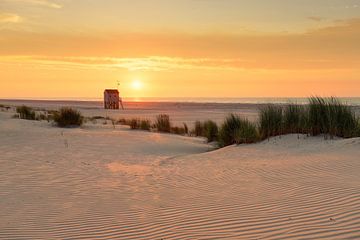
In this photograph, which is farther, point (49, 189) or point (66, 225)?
point (49, 189)

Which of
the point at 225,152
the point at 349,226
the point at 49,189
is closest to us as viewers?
the point at 349,226

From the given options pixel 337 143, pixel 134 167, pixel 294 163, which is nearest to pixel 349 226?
pixel 294 163

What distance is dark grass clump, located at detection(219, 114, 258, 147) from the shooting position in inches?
504

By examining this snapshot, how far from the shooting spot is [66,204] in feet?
20.7

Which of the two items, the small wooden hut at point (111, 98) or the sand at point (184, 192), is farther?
the small wooden hut at point (111, 98)

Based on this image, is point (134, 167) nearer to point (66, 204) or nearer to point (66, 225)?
point (66, 204)

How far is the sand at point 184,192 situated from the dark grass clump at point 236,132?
563mm

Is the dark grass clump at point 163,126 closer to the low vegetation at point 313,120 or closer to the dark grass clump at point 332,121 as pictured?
the low vegetation at point 313,120

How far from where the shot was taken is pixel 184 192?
693 cm

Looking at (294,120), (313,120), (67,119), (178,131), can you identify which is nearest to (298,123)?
(294,120)

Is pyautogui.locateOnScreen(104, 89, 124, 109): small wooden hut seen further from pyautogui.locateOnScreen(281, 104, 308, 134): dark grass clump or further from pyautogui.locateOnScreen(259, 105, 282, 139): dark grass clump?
pyautogui.locateOnScreen(281, 104, 308, 134): dark grass clump

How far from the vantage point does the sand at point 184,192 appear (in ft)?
16.0

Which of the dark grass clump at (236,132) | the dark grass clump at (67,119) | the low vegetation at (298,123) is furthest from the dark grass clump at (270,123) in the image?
the dark grass clump at (67,119)

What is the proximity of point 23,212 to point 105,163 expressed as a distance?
4.43 meters
